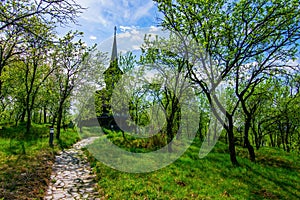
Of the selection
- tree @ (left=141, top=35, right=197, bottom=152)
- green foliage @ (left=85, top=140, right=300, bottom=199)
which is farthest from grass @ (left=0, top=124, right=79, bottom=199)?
tree @ (left=141, top=35, right=197, bottom=152)

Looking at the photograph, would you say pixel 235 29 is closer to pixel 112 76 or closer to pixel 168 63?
pixel 168 63

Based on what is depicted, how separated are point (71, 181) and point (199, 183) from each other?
16.6 feet

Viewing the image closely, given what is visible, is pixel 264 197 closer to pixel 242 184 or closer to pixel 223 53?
pixel 242 184

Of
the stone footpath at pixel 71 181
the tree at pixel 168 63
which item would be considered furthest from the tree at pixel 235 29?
the stone footpath at pixel 71 181

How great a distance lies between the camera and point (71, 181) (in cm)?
862

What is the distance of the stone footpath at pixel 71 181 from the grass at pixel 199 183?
1.33ft

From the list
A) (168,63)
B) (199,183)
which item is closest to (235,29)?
(168,63)

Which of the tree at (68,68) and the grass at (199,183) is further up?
the tree at (68,68)

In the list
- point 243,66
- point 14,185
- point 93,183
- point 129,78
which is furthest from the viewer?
point 129,78

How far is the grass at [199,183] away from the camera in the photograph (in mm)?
7273

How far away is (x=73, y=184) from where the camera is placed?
27.2 feet

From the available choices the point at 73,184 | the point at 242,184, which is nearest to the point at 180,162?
the point at 242,184

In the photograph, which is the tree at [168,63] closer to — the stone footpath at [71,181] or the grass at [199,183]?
the grass at [199,183]

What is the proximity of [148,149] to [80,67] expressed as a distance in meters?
9.58
